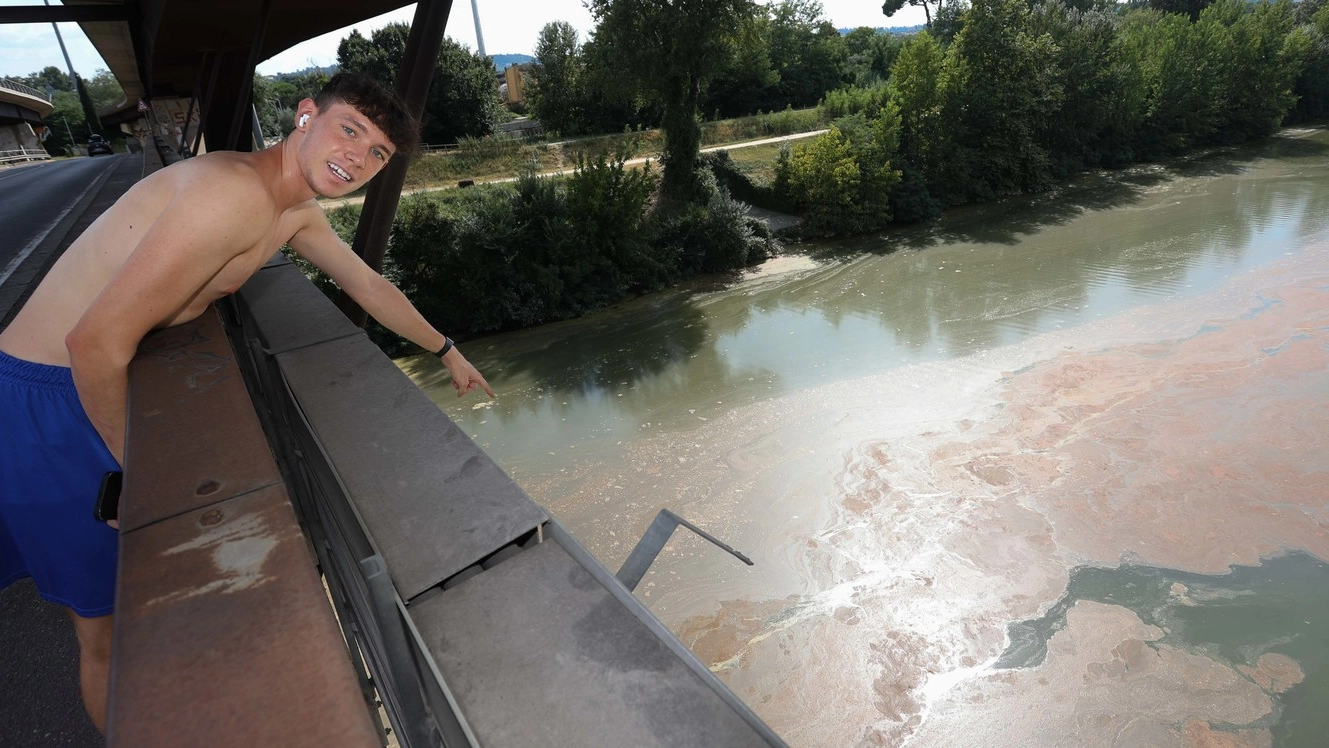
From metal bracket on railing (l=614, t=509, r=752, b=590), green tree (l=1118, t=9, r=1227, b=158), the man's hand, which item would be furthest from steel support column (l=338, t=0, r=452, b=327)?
green tree (l=1118, t=9, r=1227, b=158)

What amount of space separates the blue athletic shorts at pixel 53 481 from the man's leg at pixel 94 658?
7 cm

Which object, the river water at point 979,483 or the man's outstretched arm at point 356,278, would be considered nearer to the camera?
the man's outstretched arm at point 356,278

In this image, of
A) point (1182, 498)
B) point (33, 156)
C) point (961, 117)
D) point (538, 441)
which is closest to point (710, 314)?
point (538, 441)

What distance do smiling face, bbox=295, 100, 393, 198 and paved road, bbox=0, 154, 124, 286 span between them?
413cm

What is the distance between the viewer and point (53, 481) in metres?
1.37

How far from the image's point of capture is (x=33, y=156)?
24.6 metres

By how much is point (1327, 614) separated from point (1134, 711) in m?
2.03

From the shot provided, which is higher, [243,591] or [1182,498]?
[243,591]

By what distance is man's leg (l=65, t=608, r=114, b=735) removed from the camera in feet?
4.78

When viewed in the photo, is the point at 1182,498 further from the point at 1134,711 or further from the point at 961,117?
the point at 961,117

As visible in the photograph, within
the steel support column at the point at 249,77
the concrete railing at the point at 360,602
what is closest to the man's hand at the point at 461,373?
the concrete railing at the point at 360,602

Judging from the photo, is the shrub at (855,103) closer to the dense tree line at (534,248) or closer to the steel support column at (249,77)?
A: the dense tree line at (534,248)

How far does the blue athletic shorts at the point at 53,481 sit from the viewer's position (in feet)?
4.40

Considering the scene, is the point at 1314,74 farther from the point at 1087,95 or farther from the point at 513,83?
the point at 513,83
